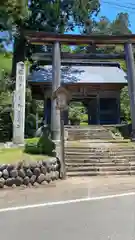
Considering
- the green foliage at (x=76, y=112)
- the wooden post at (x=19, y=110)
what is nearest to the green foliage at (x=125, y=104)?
the green foliage at (x=76, y=112)

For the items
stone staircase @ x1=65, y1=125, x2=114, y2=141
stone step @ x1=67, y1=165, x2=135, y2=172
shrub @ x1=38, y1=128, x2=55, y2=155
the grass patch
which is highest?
stone staircase @ x1=65, y1=125, x2=114, y2=141

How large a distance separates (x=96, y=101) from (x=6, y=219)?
51.6ft

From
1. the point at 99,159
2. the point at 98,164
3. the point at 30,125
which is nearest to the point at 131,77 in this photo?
the point at 99,159

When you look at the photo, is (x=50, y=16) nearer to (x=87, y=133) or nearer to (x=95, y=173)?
(x=87, y=133)

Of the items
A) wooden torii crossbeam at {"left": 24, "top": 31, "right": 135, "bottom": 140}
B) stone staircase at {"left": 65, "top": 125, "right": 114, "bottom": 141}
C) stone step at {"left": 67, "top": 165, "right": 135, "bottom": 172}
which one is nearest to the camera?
stone step at {"left": 67, "top": 165, "right": 135, "bottom": 172}

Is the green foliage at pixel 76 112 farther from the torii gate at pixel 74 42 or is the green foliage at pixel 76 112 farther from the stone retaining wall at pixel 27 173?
the stone retaining wall at pixel 27 173

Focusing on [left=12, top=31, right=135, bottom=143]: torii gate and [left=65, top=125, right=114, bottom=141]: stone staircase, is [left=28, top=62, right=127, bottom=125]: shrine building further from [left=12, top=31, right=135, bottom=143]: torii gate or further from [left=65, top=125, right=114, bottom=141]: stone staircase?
[left=65, top=125, right=114, bottom=141]: stone staircase

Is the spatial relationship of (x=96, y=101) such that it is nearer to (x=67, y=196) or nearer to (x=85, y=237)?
(x=67, y=196)

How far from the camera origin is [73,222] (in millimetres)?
4547

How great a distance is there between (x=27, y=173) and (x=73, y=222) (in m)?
4.00

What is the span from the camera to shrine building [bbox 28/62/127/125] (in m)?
18.4

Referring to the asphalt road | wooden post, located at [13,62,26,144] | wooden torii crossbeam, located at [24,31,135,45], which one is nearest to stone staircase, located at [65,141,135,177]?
wooden post, located at [13,62,26,144]

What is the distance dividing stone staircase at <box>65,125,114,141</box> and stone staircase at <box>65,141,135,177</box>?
9.58 feet

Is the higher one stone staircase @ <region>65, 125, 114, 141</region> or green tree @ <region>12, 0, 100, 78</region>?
green tree @ <region>12, 0, 100, 78</region>
